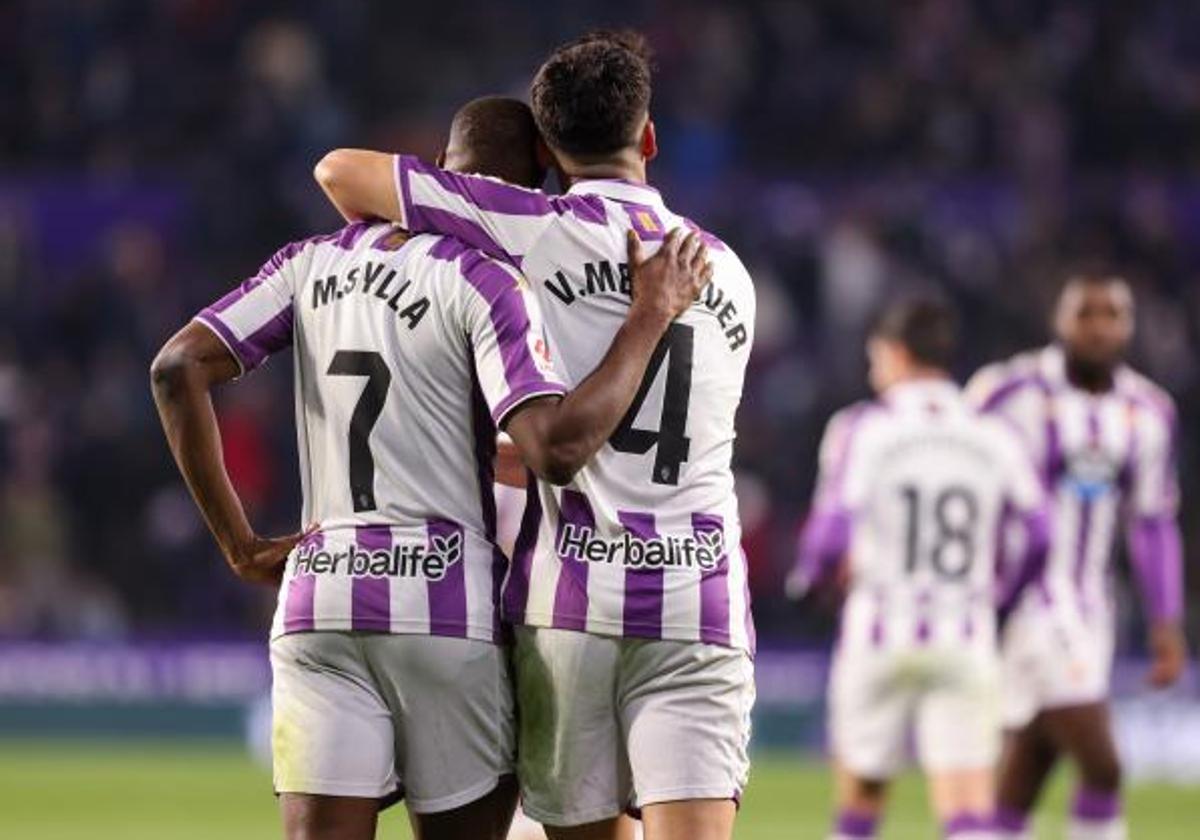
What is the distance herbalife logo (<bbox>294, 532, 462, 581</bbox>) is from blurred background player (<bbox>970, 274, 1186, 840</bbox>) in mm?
4537

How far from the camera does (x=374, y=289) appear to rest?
5.19 m

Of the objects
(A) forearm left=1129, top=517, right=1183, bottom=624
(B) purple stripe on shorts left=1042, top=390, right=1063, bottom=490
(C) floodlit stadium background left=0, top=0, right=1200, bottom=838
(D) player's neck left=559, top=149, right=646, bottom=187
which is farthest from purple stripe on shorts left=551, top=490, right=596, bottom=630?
(C) floodlit stadium background left=0, top=0, right=1200, bottom=838

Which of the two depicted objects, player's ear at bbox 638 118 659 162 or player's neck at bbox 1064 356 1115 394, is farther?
player's neck at bbox 1064 356 1115 394

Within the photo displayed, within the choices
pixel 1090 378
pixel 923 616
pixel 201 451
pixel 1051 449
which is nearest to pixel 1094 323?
pixel 1090 378

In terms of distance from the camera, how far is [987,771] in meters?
8.53

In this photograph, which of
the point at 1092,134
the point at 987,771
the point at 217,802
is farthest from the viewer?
the point at 1092,134

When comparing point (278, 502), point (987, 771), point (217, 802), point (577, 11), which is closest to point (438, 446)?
point (987, 771)

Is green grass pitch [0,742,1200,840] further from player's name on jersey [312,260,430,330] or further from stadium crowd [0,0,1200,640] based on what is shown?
player's name on jersey [312,260,430,330]

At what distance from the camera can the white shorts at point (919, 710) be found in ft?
28.1

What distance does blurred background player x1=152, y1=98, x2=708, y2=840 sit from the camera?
16.8ft

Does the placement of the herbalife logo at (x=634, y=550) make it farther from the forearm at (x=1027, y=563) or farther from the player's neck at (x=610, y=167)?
the forearm at (x=1027, y=563)

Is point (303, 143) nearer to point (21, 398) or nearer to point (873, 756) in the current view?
point (21, 398)

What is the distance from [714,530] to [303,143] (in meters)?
13.5

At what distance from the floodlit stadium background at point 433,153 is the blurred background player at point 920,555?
5504 millimetres
